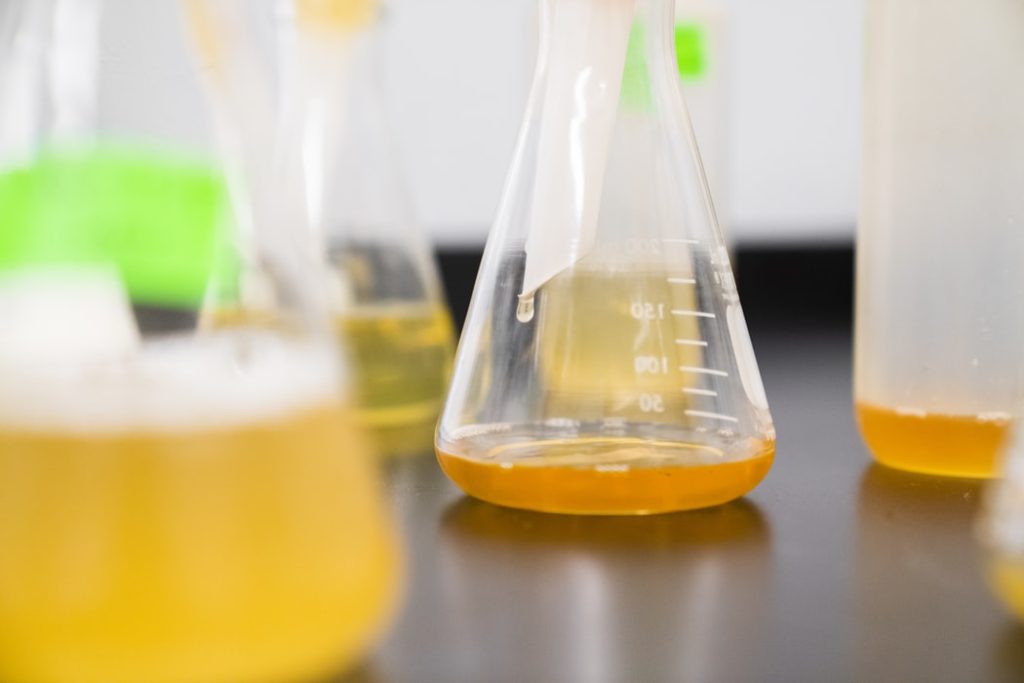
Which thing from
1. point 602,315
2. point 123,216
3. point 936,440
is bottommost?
point 936,440

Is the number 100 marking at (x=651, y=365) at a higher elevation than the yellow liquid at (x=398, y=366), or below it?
higher

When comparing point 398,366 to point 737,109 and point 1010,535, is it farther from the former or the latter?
point 737,109

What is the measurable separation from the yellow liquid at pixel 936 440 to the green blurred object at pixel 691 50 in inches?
19.4

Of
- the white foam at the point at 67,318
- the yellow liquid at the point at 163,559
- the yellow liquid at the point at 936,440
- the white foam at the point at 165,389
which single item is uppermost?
the white foam at the point at 67,318

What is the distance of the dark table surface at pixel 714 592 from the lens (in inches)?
16.6

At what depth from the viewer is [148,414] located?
1.17 feet

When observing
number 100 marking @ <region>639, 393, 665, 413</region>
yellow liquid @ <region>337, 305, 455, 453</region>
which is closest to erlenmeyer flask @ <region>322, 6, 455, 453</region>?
yellow liquid @ <region>337, 305, 455, 453</region>

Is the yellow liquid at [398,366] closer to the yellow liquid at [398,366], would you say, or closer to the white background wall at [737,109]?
the yellow liquid at [398,366]

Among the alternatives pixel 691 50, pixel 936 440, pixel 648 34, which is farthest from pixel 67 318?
pixel 691 50

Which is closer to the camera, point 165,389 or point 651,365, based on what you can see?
point 165,389

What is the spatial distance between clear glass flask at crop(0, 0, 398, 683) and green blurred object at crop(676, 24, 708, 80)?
2.58 feet

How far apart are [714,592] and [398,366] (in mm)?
469

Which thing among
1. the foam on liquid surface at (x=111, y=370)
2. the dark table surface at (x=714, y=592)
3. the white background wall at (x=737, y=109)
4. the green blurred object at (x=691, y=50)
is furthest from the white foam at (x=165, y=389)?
the white background wall at (x=737, y=109)

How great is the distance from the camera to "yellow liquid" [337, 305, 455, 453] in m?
0.90
